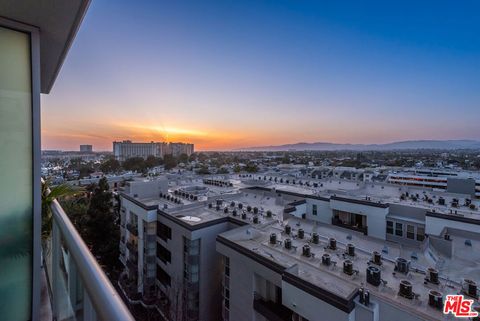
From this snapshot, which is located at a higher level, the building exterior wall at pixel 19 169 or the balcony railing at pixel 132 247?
the building exterior wall at pixel 19 169

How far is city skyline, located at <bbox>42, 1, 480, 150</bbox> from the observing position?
7.14 meters

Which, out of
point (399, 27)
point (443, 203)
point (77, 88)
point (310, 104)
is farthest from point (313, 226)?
point (310, 104)

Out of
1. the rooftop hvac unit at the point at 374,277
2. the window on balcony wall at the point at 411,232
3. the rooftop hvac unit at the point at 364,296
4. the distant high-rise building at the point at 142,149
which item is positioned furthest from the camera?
the distant high-rise building at the point at 142,149

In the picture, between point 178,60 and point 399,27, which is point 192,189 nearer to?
point 178,60

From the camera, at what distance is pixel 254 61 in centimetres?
1537

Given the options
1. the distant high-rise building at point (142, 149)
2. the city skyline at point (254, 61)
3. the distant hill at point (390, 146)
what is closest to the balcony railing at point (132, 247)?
the city skyline at point (254, 61)

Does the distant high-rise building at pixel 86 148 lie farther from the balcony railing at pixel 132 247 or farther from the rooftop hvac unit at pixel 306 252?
the rooftop hvac unit at pixel 306 252

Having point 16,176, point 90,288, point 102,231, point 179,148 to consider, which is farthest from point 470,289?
point 179,148

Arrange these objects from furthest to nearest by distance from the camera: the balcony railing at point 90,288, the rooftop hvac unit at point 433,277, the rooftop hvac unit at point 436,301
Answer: the rooftop hvac unit at point 433,277, the rooftop hvac unit at point 436,301, the balcony railing at point 90,288

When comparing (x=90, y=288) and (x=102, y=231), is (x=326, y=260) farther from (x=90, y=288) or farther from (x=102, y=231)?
(x=102, y=231)

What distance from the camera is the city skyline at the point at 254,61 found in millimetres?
7145

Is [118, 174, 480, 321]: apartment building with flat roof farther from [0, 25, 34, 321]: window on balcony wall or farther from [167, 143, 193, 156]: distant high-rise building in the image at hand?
[167, 143, 193, 156]: distant high-rise building

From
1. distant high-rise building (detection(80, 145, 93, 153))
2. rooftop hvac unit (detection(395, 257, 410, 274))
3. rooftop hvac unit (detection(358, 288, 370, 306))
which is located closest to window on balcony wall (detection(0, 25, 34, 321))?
rooftop hvac unit (detection(358, 288, 370, 306))

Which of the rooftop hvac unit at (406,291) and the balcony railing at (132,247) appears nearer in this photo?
the rooftop hvac unit at (406,291)
